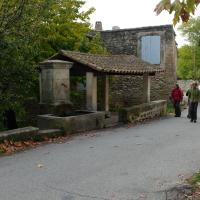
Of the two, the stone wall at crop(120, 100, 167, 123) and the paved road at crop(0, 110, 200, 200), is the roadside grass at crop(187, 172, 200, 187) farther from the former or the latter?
the stone wall at crop(120, 100, 167, 123)

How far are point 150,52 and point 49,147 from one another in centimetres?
1832

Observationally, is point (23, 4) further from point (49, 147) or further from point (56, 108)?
point (49, 147)

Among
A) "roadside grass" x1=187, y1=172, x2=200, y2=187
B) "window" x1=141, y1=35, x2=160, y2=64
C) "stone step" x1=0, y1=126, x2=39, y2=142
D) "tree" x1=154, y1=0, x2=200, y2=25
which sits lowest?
"roadside grass" x1=187, y1=172, x2=200, y2=187

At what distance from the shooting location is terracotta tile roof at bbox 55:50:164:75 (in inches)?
649

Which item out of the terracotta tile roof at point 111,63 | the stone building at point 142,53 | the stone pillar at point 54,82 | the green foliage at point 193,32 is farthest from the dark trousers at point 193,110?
the green foliage at point 193,32

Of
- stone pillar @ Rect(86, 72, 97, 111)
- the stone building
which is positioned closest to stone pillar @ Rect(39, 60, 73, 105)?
stone pillar @ Rect(86, 72, 97, 111)

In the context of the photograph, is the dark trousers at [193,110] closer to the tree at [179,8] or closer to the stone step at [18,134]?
the stone step at [18,134]

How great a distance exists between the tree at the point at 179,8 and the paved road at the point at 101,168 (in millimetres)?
3115

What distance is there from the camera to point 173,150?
10352 mm

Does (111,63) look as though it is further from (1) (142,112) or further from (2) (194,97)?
(2) (194,97)

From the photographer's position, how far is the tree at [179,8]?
3809 millimetres

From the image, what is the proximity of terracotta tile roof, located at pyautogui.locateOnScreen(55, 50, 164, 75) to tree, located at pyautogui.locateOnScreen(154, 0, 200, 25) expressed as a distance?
482 inches

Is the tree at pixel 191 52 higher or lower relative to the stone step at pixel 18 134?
higher

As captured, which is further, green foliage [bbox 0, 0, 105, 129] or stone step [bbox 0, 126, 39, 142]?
green foliage [bbox 0, 0, 105, 129]
